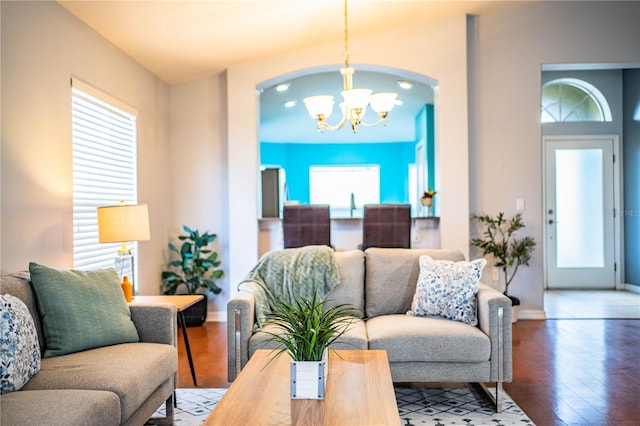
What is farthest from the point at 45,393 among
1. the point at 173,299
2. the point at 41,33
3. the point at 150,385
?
the point at 41,33

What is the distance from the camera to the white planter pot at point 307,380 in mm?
2164

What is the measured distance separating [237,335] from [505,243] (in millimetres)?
3218

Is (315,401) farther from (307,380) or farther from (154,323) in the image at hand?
(154,323)

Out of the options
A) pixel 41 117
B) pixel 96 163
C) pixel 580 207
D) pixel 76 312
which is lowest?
pixel 76 312

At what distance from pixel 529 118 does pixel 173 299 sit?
12.7 ft

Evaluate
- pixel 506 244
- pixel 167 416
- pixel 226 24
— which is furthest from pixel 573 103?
pixel 167 416

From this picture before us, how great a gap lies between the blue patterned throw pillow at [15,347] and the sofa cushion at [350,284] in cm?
184

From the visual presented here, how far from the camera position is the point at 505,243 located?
218 inches

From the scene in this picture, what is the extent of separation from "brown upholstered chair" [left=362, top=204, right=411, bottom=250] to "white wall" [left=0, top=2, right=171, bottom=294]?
2.31m

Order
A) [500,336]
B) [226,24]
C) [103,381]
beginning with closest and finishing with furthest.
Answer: [103,381], [500,336], [226,24]

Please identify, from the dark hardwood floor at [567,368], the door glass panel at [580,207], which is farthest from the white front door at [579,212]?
the dark hardwood floor at [567,368]

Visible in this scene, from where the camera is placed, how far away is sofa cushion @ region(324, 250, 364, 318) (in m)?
3.79

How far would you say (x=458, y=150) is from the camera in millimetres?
5551

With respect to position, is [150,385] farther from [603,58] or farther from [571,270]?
[571,270]
